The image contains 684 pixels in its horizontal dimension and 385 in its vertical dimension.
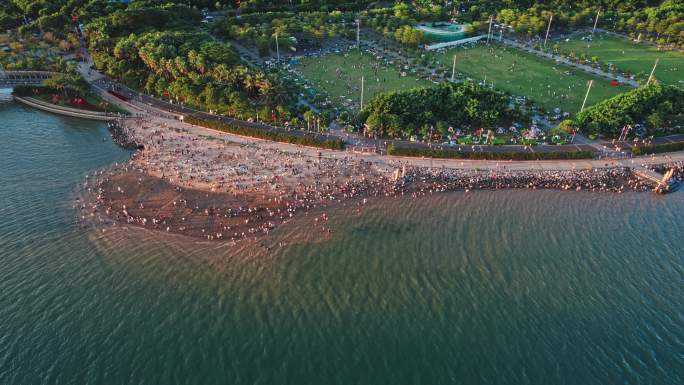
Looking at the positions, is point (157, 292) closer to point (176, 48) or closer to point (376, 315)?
point (376, 315)

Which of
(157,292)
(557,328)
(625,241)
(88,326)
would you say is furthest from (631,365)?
(88,326)

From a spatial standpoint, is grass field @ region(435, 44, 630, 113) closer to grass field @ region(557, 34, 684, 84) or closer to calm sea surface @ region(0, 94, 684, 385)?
grass field @ region(557, 34, 684, 84)

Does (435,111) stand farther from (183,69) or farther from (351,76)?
(183,69)

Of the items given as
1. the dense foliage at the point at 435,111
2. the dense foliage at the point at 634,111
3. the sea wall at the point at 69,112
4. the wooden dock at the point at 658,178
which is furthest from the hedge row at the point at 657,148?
the sea wall at the point at 69,112

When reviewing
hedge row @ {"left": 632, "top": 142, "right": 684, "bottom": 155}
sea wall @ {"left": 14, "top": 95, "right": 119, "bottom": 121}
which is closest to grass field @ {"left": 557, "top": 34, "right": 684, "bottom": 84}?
hedge row @ {"left": 632, "top": 142, "right": 684, "bottom": 155}

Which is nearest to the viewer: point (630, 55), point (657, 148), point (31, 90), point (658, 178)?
point (658, 178)

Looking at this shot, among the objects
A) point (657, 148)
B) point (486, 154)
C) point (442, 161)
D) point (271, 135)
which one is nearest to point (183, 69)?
point (271, 135)

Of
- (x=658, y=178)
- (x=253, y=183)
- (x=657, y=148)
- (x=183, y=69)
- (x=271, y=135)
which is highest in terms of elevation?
(x=183, y=69)

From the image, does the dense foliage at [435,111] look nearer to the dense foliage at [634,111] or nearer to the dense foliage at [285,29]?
the dense foliage at [634,111]
